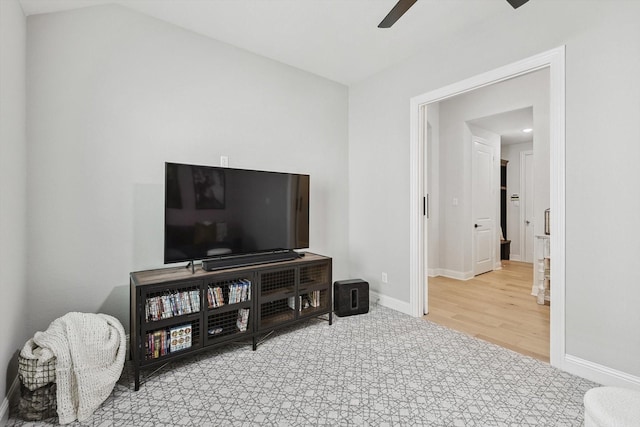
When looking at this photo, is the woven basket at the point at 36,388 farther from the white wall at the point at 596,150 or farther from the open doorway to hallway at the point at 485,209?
the white wall at the point at 596,150

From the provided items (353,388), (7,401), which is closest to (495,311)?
(353,388)

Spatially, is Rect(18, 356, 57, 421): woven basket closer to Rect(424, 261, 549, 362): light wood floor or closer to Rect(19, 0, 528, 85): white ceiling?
Rect(19, 0, 528, 85): white ceiling

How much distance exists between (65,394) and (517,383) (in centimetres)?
260

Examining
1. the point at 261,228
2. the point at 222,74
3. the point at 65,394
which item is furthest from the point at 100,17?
→ the point at 65,394

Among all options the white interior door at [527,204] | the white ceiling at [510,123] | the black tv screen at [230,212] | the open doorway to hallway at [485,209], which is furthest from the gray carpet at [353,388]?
the white interior door at [527,204]

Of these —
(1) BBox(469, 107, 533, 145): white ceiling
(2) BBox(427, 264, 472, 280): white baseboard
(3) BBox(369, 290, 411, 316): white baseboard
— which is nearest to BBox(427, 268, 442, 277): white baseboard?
(2) BBox(427, 264, 472, 280): white baseboard

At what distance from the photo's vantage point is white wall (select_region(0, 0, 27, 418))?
158 centimetres

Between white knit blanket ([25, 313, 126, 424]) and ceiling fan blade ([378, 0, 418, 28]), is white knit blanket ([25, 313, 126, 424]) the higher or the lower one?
the lower one

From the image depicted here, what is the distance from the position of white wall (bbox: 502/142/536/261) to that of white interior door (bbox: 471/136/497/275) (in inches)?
58.8

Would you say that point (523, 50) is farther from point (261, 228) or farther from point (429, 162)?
point (429, 162)

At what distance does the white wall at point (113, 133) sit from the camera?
2.05m

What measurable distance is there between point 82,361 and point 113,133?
1561 millimetres

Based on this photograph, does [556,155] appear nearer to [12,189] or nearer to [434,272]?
[434,272]

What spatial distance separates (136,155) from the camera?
2363 mm
